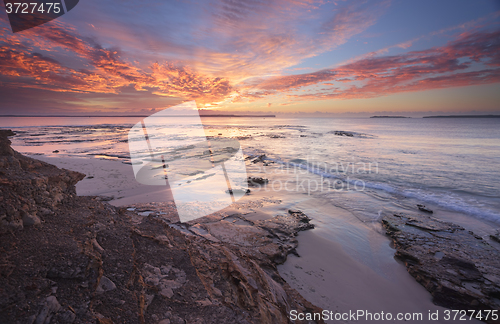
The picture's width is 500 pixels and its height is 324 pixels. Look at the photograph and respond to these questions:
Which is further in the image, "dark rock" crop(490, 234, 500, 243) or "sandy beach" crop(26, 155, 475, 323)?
"dark rock" crop(490, 234, 500, 243)

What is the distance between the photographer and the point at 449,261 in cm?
456

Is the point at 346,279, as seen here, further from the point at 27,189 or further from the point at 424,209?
the point at 424,209

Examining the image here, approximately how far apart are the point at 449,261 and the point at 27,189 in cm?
789

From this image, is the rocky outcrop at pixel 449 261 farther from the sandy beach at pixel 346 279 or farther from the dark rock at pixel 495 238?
the dark rock at pixel 495 238

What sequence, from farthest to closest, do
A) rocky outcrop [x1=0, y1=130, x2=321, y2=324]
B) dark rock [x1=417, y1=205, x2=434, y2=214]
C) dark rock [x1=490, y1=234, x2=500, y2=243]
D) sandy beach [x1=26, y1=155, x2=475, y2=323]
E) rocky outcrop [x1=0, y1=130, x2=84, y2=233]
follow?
dark rock [x1=417, y1=205, x2=434, y2=214] → dark rock [x1=490, y1=234, x2=500, y2=243] → sandy beach [x1=26, y1=155, x2=475, y2=323] → rocky outcrop [x1=0, y1=130, x2=84, y2=233] → rocky outcrop [x1=0, y1=130, x2=321, y2=324]

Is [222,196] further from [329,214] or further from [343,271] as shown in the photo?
[343,271]

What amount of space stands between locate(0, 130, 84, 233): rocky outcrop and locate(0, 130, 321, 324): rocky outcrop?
0.6 inches

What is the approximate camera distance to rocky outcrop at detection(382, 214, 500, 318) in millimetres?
3785

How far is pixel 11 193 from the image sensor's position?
7.84ft

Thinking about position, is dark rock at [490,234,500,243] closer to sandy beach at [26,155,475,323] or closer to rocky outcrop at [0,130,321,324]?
sandy beach at [26,155,475,323]

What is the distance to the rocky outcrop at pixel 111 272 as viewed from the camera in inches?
69.3

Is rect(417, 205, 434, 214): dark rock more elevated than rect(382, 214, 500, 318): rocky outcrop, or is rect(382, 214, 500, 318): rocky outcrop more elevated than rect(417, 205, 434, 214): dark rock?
rect(382, 214, 500, 318): rocky outcrop

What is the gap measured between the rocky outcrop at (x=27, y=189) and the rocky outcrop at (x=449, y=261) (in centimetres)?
661

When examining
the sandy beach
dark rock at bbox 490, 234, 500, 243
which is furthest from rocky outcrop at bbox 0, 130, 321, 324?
dark rock at bbox 490, 234, 500, 243
